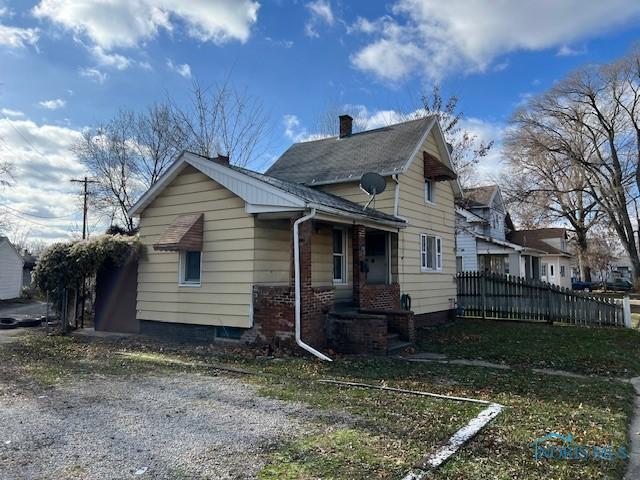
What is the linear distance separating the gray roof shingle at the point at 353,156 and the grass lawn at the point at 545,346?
17.1 feet

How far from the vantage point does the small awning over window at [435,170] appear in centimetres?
1512

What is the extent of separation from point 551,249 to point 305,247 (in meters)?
32.9

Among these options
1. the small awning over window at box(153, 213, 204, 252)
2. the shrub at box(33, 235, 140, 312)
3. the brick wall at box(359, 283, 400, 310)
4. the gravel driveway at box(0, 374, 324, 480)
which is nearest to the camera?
the gravel driveway at box(0, 374, 324, 480)

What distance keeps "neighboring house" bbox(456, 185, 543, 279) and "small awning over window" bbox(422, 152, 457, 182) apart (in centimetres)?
1128

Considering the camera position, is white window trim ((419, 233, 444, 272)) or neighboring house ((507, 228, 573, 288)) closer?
white window trim ((419, 233, 444, 272))

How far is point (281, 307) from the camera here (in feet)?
31.9

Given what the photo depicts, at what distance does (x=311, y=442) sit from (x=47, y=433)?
2779 millimetres

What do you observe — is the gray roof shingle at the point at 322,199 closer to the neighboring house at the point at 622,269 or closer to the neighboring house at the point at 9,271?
the neighboring house at the point at 9,271

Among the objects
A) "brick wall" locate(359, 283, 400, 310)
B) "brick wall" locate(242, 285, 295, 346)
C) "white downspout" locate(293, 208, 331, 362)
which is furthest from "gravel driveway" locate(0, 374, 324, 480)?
"brick wall" locate(359, 283, 400, 310)

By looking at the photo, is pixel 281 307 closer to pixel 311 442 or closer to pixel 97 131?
pixel 311 442

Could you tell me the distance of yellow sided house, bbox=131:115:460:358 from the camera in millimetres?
9781

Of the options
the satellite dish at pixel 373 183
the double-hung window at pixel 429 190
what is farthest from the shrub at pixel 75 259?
the double-hung window at pixel 429 190

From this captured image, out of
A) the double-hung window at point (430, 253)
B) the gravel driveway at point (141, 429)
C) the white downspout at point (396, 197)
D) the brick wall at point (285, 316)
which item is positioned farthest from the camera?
the double-hung window at point (430, 253)

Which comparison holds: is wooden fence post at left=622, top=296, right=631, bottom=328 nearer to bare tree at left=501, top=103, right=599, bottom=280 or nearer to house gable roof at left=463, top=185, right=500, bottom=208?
house gable roof at left=463, top=185, right=500, bottom=208
